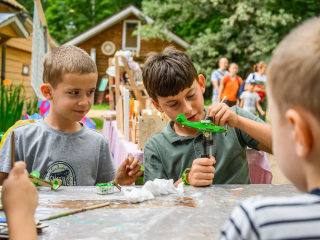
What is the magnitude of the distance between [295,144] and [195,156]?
135 cm

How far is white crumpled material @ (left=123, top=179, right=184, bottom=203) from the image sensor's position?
132 centimetres

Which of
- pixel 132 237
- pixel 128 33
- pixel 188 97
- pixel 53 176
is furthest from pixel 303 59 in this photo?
pixel 128 33

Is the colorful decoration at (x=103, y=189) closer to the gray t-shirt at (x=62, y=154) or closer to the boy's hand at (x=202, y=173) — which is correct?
the boy's hand at (x=202, y=173)

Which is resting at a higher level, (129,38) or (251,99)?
(129,38)

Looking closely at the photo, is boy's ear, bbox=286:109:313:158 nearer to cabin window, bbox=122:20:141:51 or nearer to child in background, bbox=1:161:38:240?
child in background, bbox=1:161:38:240

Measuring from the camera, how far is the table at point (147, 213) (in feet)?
3.32

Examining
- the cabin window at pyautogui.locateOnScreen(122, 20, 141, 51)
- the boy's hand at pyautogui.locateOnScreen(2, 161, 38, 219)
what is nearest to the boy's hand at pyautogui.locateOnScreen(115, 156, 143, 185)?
the boy's hand at pyautogui.locateOnScreen(2, 161, 38, 219)

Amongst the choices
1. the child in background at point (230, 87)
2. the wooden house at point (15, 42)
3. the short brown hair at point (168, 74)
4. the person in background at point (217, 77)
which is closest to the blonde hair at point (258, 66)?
the child in background at point (230, 87)

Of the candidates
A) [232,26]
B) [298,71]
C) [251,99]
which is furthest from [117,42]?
[298,71]

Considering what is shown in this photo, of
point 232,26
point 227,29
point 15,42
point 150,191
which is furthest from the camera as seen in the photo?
point 227,29

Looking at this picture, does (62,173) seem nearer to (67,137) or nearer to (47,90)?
(67,137)

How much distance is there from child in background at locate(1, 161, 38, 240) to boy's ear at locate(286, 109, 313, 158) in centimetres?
65

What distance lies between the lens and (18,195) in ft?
2.97

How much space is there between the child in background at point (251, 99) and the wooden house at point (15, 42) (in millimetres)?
5493
